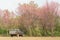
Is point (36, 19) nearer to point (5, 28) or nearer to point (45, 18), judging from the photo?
point (45, 18)

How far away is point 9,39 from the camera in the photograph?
4.78 meters

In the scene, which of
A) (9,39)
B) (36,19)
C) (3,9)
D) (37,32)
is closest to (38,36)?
(37,32)

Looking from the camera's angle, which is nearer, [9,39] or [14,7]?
[9,39]

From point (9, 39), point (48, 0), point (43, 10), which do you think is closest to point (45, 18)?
point (43, 10)

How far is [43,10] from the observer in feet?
16.8

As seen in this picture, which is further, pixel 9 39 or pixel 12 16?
pixel 12 16

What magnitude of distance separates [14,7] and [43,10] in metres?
0.85

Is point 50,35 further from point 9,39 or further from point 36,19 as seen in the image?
point 9,39

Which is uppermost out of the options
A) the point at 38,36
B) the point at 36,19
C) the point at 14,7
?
the point at 14,7

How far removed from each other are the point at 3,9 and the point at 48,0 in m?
1.35

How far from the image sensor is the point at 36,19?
202 inches

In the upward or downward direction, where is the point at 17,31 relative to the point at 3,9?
downward

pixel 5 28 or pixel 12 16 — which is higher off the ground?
pixel 12 16

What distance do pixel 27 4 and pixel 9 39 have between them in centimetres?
117
